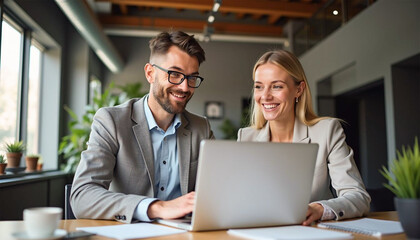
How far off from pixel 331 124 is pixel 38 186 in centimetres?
365

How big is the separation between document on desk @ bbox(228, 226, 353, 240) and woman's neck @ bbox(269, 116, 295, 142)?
99cm

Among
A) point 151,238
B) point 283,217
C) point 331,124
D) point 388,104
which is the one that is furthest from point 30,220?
point 388,104

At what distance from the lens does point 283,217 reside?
1.21 meters

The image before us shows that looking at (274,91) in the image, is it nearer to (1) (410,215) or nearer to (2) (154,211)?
(2) (154,211)

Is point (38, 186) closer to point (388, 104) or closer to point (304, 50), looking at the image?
point (388, 104)

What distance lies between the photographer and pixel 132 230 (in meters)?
1.15

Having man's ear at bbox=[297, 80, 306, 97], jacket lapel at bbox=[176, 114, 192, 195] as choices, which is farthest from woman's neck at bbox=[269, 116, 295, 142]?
jacket lapel at bbox=[176, 114, 192, 195]

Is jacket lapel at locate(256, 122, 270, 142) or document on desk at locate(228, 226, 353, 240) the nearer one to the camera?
document on desk at locate(228, 226, 353, 240)

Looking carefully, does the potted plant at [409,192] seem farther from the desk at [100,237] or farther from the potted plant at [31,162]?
the potted plant at [31,162]

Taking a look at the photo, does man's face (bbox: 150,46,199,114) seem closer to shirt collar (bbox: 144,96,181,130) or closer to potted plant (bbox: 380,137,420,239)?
shirt collar (bbox: 144,96,181,130)

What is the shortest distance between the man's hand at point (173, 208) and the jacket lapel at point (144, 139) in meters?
0.46

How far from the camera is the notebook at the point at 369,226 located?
1.15 meters

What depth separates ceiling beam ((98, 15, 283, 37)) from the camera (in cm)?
801

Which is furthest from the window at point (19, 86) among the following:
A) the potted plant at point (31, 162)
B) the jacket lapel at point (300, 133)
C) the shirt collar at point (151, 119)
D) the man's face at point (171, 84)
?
the jacket lapel at point (300, 133)
